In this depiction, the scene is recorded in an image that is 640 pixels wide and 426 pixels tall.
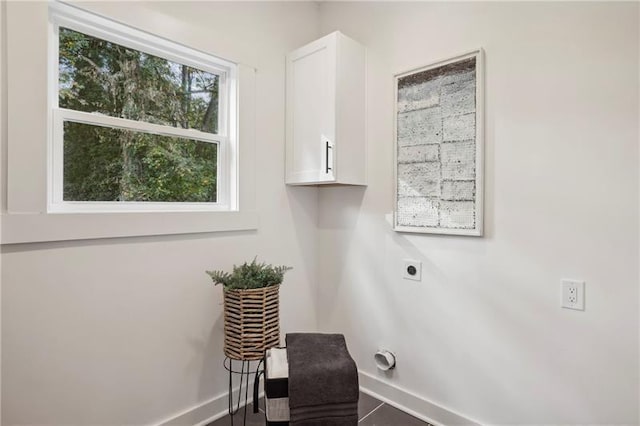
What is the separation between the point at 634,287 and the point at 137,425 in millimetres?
2242

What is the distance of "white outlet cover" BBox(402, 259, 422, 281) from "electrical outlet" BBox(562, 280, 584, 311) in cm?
67

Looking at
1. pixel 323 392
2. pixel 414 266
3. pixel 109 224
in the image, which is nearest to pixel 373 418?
pixel 323 392

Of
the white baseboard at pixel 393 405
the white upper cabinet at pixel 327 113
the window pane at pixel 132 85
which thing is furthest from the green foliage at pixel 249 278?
the window pane at pixel 132 85

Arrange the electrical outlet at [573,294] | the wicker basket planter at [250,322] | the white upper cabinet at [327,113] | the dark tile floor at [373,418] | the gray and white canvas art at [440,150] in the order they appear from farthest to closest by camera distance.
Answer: the white upper cabinet at [327,113] → the dark tile floor at [373,418] → the gray and white canvas art at [440,150] → the wicker basket planter at [250,322] → the electrical outlet at [573,294]

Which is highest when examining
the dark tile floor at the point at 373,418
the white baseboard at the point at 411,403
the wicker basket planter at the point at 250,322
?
the wicker basket planter at the point at 250,322

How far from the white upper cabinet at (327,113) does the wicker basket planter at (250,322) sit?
78 cm

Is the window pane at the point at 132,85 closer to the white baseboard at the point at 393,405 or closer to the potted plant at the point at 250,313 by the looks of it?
the potted plant at the point at 250,313

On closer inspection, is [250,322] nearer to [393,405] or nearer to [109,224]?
[109,224]

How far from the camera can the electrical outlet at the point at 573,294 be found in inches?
56.2

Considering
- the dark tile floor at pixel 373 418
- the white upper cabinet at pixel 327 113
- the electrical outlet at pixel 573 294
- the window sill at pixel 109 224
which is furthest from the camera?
the white upper cabinet at pixel 327 113

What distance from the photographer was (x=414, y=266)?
195cm

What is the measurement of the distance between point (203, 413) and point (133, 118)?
1.60 metres

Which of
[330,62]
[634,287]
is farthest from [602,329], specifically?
[330,62]

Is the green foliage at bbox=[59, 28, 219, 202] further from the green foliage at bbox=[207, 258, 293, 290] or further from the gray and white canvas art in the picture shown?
the gray and white canvas art
